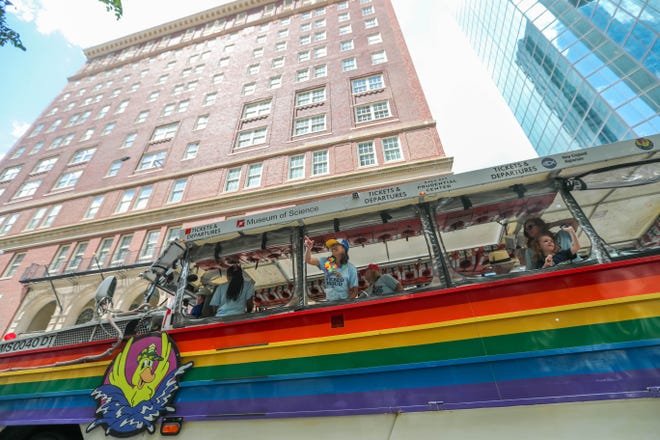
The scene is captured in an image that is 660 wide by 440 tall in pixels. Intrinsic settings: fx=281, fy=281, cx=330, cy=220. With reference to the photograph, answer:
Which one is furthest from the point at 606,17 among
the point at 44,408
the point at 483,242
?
the point at 44,408

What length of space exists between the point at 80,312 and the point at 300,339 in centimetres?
1518

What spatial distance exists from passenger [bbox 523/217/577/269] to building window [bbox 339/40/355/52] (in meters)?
21.1

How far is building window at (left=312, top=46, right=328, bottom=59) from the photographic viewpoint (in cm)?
2084

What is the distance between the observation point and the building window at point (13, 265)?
14733mm

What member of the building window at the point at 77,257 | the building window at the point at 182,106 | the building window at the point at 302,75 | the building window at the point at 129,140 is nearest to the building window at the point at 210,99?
the building window at the point at 182,106

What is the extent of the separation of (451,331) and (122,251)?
16.3 metres

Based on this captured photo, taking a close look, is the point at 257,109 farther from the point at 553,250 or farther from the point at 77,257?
the point at 553,250

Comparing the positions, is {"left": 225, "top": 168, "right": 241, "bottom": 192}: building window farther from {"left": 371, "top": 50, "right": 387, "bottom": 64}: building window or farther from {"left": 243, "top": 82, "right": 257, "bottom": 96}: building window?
{"left": 371, "top": 50, "right": 387, "bottom": 64}: building window

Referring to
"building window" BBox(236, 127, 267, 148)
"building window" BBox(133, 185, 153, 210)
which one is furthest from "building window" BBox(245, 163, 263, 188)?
"building window" BBox(133, 185, 153, 210)

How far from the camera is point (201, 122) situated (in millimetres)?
19438

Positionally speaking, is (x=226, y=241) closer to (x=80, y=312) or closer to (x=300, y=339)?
(x=300, y=339)

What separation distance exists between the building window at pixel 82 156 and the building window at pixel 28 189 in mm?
2514

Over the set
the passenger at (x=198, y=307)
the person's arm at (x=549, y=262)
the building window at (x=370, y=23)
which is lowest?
the person's arm at (x=549, y=262)

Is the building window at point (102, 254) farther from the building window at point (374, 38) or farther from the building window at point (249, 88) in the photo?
the building window at point (374, 38)
